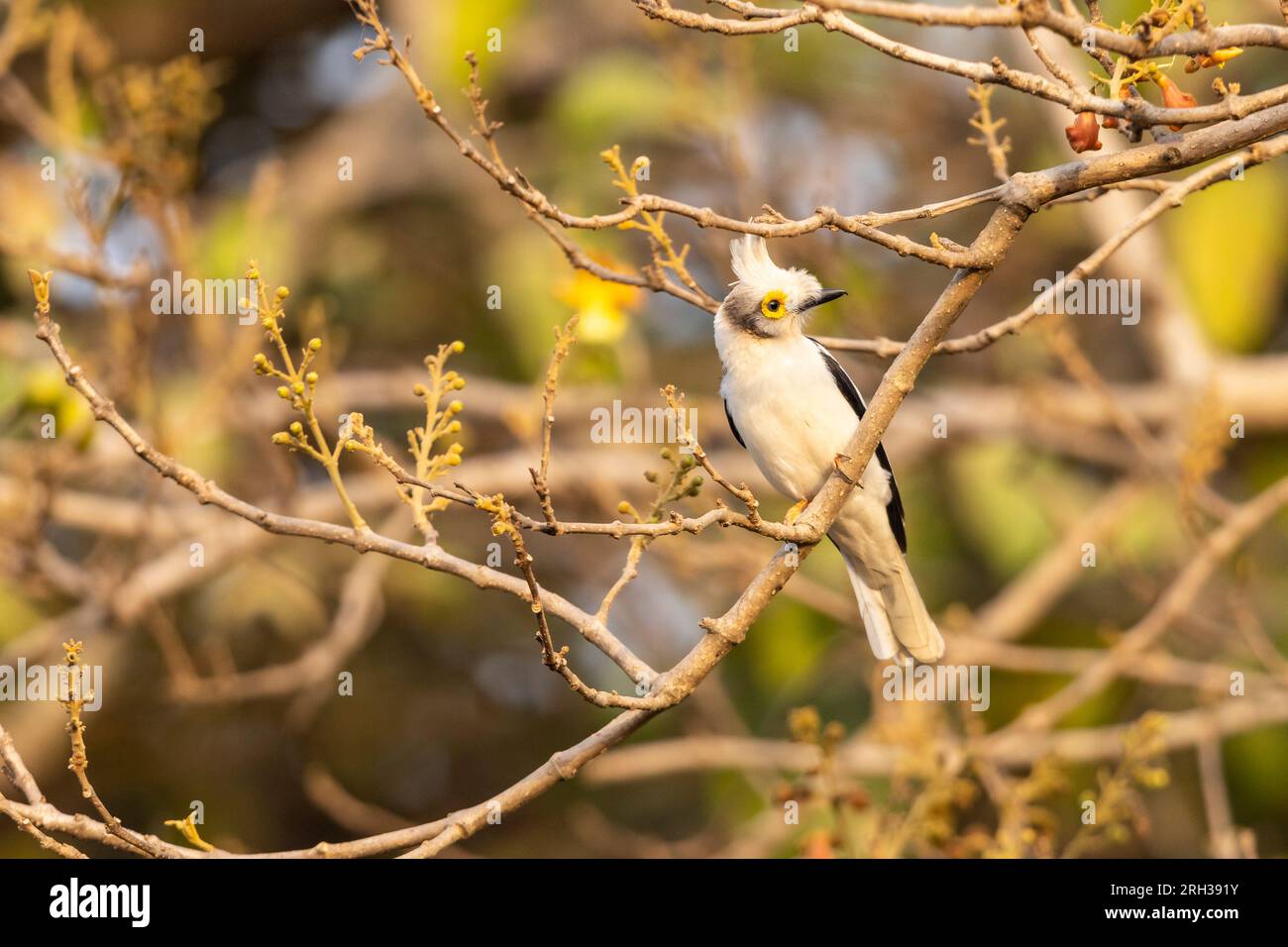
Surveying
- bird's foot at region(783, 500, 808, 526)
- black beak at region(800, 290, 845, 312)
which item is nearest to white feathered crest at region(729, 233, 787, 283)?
black beak at region(800, 290, 845, 312)

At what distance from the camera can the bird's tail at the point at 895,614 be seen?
351cm

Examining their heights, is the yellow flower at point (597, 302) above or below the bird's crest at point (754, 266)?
above

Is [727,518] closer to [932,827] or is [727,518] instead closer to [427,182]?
[932,827]

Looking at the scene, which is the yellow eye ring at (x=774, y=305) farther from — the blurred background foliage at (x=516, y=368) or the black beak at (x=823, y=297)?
the blurred background foliage at (x=516, y=368)

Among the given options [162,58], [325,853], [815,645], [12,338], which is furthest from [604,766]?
[162,58]

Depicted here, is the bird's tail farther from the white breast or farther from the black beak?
the black beak

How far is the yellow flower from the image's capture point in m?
4.29

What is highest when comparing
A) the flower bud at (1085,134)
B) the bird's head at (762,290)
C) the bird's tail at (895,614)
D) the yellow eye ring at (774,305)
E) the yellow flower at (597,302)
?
the yellow flower at (597,302)

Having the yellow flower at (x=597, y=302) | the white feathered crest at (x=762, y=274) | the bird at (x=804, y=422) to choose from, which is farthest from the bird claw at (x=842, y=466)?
the yellow flower at (x=597, y=302)

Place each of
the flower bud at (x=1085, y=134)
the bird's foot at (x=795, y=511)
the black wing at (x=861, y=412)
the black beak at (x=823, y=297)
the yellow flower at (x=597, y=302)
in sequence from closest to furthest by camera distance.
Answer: the flower bud at (x=1085, y=134)
the bird's foot at (x=795, y=511)
the black beak at (x=823, y=297)
the black wing at (x=861, y=412)
the yellow flower at (x=597, y=302)

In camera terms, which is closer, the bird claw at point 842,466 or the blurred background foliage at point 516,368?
the bird claw at point 842,466

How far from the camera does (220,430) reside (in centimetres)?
534

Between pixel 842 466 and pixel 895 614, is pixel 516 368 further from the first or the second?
pixel 842 466

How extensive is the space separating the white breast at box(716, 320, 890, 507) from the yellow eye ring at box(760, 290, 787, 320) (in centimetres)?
13
